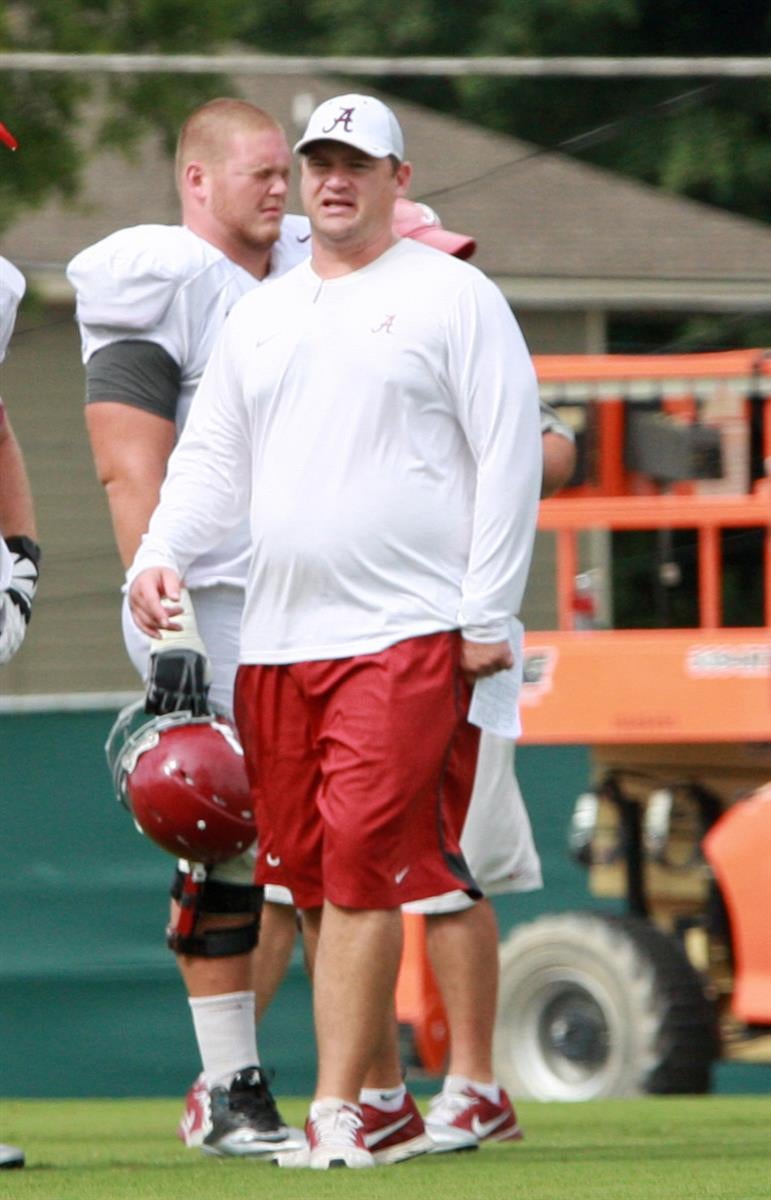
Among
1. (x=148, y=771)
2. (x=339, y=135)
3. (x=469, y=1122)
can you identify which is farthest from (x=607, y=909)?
(x=339, y=135)

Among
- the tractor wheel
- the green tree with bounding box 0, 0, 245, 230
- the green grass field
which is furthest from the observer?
the green tree with bounding box 0, 0, 245, 230

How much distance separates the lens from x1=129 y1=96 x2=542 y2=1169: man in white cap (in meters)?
4.26

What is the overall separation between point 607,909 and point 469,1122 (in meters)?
2.77

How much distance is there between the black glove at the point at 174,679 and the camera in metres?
4.64

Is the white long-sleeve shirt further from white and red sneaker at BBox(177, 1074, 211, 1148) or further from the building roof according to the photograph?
the building roof

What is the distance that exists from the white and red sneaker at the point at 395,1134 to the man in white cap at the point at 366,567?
5.4 inches

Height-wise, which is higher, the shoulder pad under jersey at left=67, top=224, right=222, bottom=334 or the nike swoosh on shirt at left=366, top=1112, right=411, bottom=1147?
the shoulder pad under jersey at left=67, top=224, right=222, bottom=334

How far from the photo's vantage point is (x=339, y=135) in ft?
14.3

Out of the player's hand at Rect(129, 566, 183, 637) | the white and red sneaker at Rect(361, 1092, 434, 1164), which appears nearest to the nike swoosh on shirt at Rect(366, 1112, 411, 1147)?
the white and red sneaker at Rect(361, 1092, 434, 1164)

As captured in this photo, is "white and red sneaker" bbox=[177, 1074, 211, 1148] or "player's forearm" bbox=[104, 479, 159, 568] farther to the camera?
"player's forearm" bbox=[104, 479, 159, 568]

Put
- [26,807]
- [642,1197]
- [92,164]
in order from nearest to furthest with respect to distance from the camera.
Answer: [642,1197]
[26,807]
[92,164]

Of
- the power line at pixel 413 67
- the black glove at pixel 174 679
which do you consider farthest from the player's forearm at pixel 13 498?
the power line at pixel 413 67

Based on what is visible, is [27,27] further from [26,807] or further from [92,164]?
[26,807]

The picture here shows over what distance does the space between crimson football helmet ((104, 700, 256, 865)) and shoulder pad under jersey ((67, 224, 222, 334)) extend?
29.9 inches
